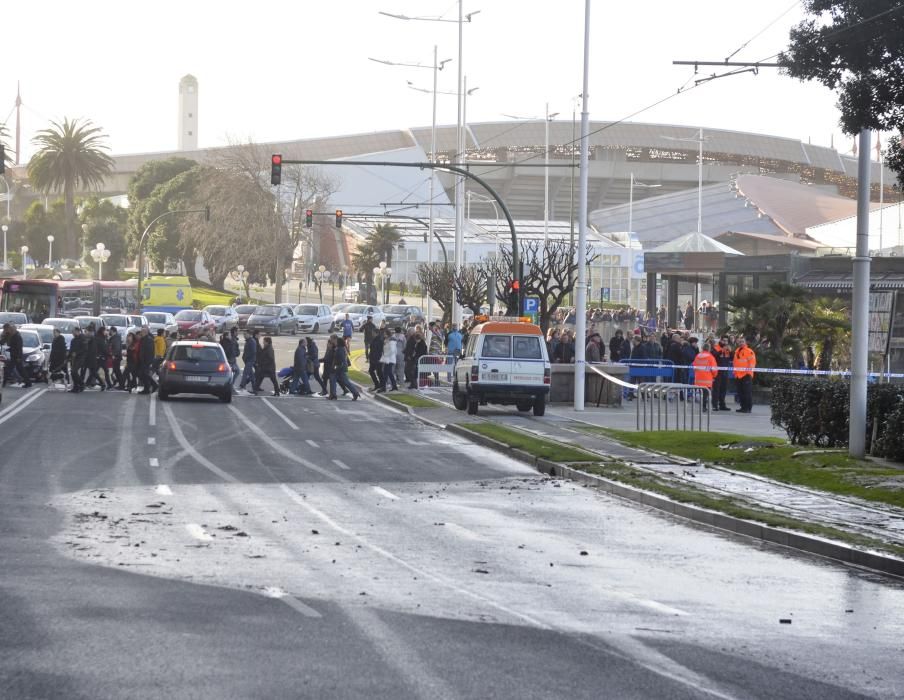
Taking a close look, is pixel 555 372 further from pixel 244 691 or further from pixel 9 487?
pixel 244 691


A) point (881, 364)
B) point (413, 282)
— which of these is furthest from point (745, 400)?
point (413, 282)

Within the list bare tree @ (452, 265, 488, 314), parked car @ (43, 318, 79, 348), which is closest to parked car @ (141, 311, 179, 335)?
bare tree @ (452, 265, 488, 314)

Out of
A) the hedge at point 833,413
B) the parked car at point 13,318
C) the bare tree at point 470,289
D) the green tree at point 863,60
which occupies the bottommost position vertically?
the hedge at point 833,413

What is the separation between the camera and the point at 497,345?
34.6 m

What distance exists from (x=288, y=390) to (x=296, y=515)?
87.5ft

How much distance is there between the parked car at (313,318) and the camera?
82875 millimetres

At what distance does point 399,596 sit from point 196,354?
27.3m

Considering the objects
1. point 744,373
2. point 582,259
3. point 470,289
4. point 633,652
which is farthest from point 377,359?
point 633,652

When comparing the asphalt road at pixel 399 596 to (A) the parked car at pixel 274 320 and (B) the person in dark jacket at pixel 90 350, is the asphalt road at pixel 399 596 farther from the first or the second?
(A) the parked car at pixel 274 320

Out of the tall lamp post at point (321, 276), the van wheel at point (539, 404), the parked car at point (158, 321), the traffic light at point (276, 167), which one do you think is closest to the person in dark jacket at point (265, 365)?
the traffic light at point (276, 167)

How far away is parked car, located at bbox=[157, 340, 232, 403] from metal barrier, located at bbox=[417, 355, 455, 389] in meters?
7.95

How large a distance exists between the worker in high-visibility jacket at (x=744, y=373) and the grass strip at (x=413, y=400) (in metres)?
7.01

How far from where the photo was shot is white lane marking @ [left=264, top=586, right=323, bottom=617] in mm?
9650

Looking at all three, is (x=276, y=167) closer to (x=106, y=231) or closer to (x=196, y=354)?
(x=196, y=354)
